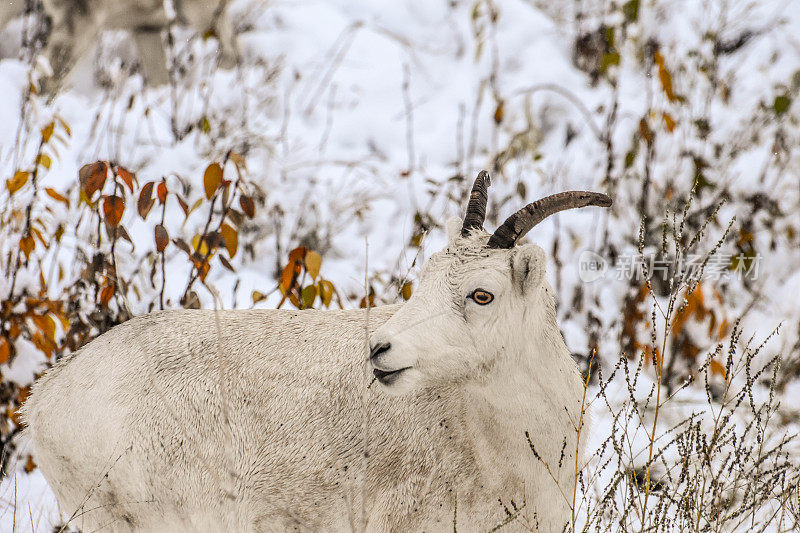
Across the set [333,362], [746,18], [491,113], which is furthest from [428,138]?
[333,362]

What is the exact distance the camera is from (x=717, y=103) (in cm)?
815

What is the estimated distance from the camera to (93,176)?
3219mm

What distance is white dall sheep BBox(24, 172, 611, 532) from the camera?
255 centimetres

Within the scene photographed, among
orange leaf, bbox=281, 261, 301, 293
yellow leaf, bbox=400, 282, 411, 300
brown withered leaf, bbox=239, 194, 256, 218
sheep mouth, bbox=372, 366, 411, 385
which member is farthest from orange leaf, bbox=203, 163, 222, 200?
sheep mouth, bbox=372, 366, 411, 385

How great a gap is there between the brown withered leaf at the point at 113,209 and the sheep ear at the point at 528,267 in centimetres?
180

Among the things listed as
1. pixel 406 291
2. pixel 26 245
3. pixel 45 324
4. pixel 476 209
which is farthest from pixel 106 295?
pixel 476 209

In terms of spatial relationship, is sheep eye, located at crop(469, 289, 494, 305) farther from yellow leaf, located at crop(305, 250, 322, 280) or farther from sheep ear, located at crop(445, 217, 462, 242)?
yellow leaf, located at crop(305, 250, 322, 280)

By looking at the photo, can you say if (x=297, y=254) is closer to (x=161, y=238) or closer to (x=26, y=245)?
(x=161, y=238)

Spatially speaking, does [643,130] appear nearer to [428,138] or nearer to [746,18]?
[428,138]

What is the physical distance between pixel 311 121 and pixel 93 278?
4.73 m

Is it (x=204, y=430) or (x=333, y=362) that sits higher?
(x=333, y=362)

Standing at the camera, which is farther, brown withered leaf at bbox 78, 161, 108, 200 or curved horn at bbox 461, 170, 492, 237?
brown withered leaf at bbox 78, 161, 108, 200

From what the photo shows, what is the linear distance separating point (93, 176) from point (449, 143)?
4.87m

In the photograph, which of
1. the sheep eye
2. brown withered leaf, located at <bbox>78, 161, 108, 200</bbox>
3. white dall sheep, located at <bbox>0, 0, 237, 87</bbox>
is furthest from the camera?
white dall sheep, located at <bbox>0, 0, 237, 87</bbox>
